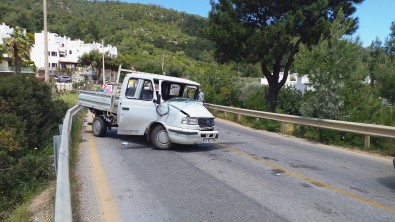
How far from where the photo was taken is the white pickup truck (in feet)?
36.0

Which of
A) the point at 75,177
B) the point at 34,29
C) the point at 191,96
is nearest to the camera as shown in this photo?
the point at 75,177

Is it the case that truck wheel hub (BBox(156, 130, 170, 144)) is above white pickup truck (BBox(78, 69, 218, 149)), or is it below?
below

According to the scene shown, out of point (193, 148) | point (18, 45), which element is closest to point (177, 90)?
point (193, 148)

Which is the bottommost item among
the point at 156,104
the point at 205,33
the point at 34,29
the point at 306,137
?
the point at 306,137

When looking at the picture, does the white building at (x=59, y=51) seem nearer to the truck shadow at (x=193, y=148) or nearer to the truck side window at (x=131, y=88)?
the truck side window at (x=131, y=88)

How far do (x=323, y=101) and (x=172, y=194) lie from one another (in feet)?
32.1

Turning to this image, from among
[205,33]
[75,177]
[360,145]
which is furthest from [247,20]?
[75,177]

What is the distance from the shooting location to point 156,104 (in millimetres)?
11523

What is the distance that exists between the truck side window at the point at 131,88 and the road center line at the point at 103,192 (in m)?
2.35

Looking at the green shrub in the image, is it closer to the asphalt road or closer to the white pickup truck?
the asphalt road

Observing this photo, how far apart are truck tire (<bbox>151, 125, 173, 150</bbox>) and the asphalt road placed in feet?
1.05

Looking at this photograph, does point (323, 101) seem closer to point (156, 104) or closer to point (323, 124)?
point (323, 124)

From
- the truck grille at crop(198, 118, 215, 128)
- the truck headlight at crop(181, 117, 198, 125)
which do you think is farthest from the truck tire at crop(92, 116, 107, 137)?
the truck grille at crop(198, 118, 215, 128)

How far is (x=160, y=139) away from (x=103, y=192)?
4.48m
